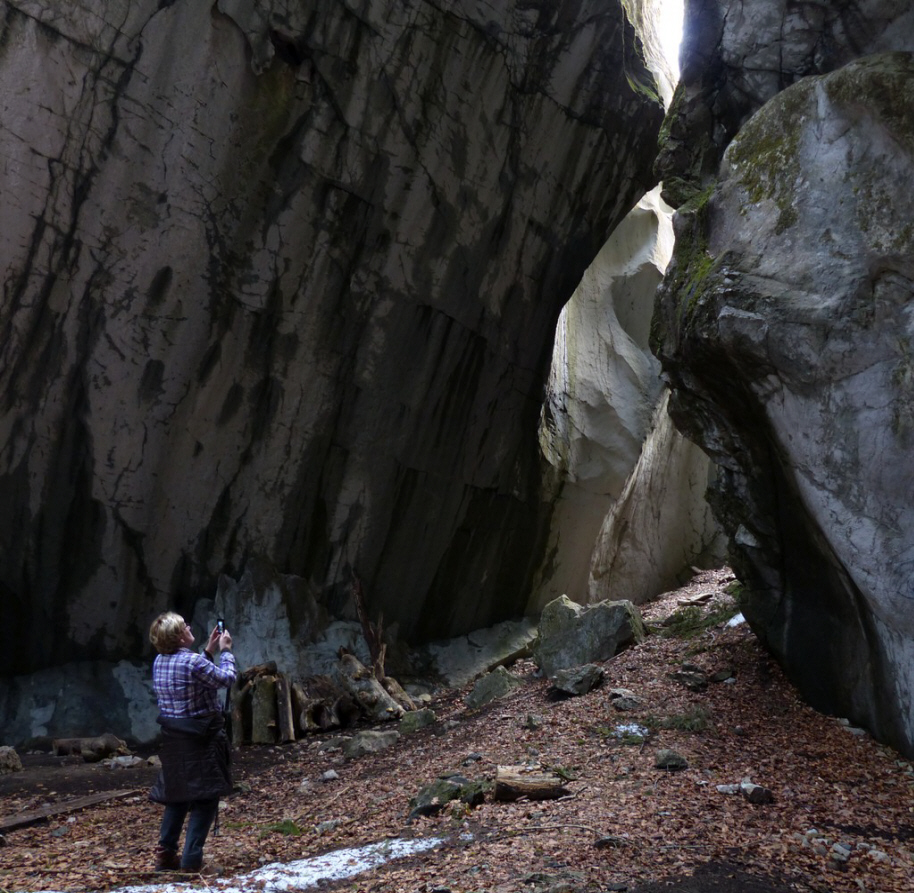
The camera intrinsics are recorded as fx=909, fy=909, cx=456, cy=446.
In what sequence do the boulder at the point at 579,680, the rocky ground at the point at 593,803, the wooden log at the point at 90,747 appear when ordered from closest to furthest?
the rocky ground at the point at 593,803, the boulder at the point at 579,680, the wooden log at the point at 90,747

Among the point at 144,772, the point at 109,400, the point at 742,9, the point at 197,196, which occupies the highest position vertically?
the point at 742,9

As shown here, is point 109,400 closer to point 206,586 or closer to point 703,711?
point 206,586

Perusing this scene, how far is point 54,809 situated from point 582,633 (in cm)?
523

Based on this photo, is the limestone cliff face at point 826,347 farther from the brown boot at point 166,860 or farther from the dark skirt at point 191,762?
the brown boot at point 166,860

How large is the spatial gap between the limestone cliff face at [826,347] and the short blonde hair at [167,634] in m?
4.14

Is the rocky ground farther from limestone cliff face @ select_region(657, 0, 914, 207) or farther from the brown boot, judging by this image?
limestone cliff face @ select_region(657, 0, 914, 207)

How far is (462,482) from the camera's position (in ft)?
37.7

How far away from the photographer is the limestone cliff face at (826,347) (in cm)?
574

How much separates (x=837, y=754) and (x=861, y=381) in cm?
248

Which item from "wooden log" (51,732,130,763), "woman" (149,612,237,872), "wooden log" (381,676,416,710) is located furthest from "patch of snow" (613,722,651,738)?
"wooden log" (51,732,130,763)

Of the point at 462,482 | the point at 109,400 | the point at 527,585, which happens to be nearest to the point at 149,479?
the point at 109,400

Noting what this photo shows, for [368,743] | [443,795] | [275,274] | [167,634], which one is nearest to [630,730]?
[443,795]

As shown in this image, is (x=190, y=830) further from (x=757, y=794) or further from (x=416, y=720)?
(x=416, y=720)

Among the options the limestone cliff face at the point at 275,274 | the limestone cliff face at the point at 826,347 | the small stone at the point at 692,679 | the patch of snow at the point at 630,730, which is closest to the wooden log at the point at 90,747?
the limestone cliff face at the point at 275,274
